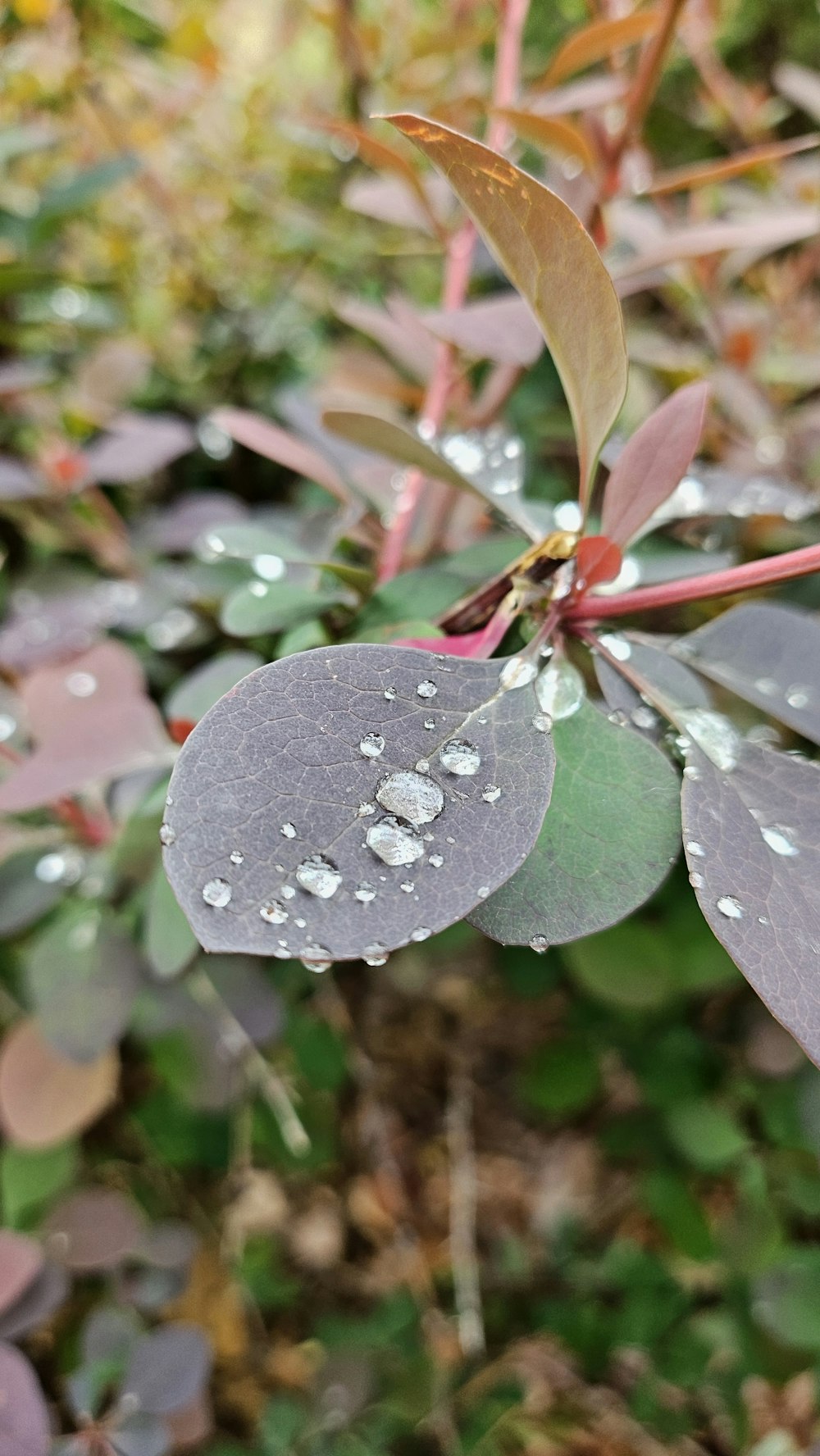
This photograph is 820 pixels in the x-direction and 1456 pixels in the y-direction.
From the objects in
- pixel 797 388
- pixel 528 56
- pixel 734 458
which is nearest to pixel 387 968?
pixel 734 458

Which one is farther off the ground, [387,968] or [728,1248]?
[728,1248]

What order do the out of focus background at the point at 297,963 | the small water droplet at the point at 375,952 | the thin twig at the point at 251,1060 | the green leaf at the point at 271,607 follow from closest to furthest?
the small water droplet at the point at 375,952
the green leaf at the point at 271,607
the out of focus background at the point at 297,963
the thin twig at the point at 251,1060

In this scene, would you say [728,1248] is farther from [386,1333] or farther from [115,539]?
[115,539]

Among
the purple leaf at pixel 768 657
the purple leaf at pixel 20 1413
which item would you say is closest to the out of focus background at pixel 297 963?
the purple leaf at pixel 20 1413

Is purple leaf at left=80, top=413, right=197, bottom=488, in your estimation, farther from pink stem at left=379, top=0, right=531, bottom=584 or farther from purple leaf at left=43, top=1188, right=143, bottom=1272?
purple leaf at left=43, top=1188, right=143, bottom=1272

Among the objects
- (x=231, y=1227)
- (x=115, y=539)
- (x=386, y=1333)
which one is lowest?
(x=231, y=1227)

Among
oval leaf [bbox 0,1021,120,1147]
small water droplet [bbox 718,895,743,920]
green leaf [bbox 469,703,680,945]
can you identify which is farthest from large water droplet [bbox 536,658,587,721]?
oval leaf [bbox 0,1021,120,1147]

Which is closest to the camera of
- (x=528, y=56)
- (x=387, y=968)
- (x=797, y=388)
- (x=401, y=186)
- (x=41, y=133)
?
(x=401, y=186)

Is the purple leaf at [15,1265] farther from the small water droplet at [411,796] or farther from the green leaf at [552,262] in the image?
the green leaf at [552,262]

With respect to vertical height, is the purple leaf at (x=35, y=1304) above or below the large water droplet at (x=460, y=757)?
below
